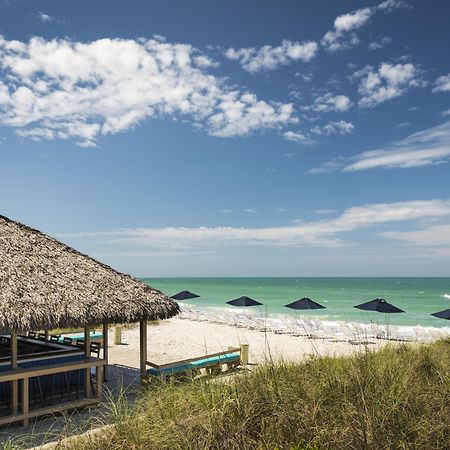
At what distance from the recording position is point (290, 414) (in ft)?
16.7

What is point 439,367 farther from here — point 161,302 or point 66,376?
point 66,376

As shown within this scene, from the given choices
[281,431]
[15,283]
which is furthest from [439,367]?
[15,283]

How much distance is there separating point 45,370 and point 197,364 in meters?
3.76

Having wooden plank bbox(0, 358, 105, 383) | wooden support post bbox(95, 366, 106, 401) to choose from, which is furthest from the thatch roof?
wooden support post bbox(95, 366, 106, 401)

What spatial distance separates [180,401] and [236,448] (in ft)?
3.75

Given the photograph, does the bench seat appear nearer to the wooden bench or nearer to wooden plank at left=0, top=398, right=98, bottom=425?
the wooden bench

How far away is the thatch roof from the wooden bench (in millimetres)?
1246

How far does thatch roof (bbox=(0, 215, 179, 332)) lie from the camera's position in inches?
306

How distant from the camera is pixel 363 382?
5.86m

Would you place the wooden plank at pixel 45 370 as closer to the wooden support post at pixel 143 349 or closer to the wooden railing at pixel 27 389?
the wooden railing at pixel 27 389

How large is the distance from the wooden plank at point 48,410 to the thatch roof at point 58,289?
1.63 meters

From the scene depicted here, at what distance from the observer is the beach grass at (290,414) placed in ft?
15.7

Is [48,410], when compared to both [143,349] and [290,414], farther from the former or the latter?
[290,414]

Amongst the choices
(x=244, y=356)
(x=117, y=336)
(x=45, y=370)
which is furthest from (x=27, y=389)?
(x=117, y=336)
